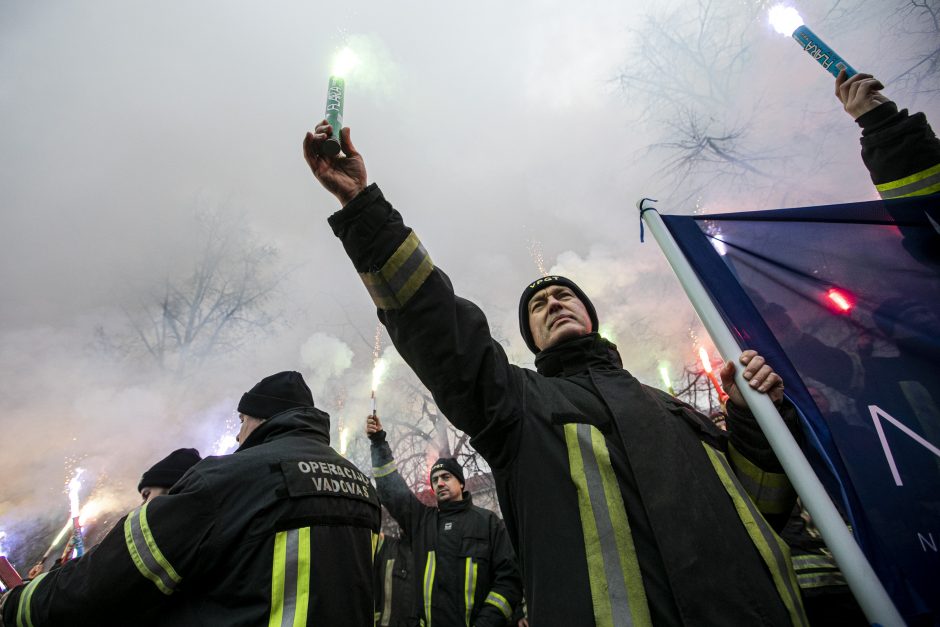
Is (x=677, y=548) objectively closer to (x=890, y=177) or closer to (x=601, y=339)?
(x=601, y=339)

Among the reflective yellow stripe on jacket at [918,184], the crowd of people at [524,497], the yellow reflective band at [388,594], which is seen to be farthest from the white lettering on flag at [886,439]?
the yellow reflective band at [388,594]

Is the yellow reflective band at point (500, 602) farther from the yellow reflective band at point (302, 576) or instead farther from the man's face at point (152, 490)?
the man's face at point (152, 490)

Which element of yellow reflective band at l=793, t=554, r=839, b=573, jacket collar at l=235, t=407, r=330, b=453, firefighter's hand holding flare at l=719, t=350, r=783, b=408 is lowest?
yellow reflective band at l=793, t=554, r=839, b=573

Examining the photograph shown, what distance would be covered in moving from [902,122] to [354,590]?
3547mm

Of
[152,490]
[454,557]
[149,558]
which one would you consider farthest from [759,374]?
[152,490]

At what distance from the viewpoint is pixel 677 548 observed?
119 centimetres

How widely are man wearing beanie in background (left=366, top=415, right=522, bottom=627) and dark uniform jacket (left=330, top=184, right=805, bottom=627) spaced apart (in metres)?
3.06

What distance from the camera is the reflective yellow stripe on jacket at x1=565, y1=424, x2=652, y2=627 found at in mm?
1144

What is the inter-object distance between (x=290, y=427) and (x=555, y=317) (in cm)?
157

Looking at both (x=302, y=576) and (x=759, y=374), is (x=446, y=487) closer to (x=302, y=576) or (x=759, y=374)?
(x=302, y=576)

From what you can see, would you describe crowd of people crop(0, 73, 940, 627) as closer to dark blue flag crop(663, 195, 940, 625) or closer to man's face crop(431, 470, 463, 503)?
dark blue flag crop(663, 195, 940, 625)

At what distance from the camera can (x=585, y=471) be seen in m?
1.36

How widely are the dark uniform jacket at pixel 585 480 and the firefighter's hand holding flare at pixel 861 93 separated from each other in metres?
2.14

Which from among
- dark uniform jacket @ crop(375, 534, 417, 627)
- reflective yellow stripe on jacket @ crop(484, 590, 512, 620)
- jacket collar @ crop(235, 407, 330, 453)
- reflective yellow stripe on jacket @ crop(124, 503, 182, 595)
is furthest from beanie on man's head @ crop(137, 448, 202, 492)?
reflective yellow stripe on jacket @ crop(484, 590, 512, 620)
